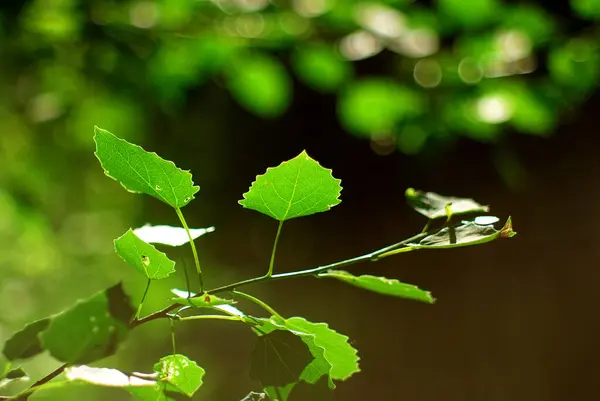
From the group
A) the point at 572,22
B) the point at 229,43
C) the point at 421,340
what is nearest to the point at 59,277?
the point at 421,340

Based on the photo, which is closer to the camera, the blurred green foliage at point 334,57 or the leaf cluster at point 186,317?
the leaf cluster at point 186,317

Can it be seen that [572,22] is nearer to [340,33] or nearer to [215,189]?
[340,33]

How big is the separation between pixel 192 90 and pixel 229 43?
15.1 inches

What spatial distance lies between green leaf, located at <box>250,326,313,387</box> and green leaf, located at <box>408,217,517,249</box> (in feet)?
0.19

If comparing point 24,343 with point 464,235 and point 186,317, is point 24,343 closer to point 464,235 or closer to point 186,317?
point 186,317

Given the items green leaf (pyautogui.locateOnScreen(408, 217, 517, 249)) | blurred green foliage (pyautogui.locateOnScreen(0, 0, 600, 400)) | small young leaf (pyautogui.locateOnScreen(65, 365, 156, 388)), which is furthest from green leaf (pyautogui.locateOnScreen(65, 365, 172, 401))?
blurred green foliage (pyautogui.locateOnScreen(0, 0, 600, 400))

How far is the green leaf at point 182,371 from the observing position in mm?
216

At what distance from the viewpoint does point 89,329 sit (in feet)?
0.62

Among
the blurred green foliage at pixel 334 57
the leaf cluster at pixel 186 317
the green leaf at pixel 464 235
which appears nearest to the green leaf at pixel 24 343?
the leaf cluster at pixel 186 317

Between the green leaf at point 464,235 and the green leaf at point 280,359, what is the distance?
0.06 metres

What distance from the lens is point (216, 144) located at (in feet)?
4.86

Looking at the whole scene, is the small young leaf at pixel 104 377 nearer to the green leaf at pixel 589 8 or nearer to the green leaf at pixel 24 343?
the green leaf at pixel 24 343

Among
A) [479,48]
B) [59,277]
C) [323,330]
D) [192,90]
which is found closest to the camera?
[323,330]

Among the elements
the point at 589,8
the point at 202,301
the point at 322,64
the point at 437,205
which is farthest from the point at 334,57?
the point at 202,301
